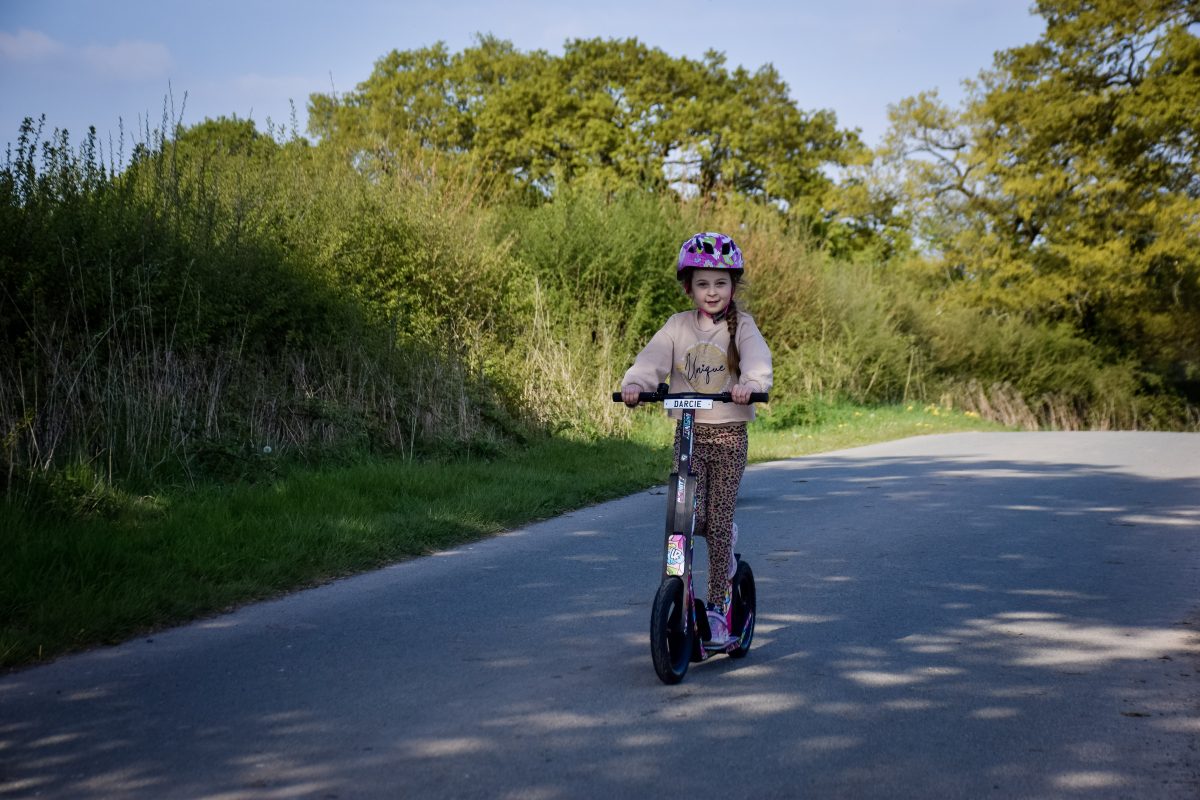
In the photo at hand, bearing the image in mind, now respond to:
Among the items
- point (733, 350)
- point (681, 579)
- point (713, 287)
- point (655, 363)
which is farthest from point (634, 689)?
point (713, 287)

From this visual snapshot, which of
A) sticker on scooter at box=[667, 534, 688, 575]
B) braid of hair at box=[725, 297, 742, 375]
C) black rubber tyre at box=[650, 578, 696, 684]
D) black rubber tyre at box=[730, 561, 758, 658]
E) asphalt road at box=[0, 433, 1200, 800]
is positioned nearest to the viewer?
asphalt road at box=[0, 433, 1200, 800]

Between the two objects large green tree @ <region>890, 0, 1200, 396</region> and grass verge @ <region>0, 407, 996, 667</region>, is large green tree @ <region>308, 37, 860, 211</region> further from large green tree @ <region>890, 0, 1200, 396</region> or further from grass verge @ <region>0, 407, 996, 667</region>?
grass verge @ <region>0, 407, 996, 667</region>

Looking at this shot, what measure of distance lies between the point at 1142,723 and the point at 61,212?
9.61m

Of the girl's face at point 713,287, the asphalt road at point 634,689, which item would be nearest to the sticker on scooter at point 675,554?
the asphalt road at point 634,689

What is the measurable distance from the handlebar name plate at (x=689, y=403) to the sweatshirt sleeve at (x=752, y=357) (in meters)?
0.19

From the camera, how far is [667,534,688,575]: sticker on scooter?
4926 mm

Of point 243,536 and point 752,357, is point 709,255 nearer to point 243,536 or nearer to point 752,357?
point 752,357

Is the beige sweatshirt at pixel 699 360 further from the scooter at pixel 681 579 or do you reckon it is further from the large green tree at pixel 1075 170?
the large green tree at pixel 1075 170

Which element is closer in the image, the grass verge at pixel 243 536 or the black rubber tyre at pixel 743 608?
the black rubber tyre at pixel 743 608

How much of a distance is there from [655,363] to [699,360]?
0.20 meters

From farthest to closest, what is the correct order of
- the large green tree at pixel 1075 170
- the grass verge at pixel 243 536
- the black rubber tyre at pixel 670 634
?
the large green tree at pixel 1075 170 < the grass verge at pixel 243 536 < the black rubber tyre at pixel 670 634

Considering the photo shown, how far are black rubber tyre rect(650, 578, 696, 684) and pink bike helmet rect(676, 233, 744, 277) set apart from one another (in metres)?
1.37

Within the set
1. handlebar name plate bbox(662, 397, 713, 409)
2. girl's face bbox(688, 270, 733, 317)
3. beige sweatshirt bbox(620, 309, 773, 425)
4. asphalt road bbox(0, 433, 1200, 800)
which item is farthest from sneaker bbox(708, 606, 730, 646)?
girl's face bbox(688, 270, 733, 317)

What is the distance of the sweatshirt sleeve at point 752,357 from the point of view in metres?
5.08
